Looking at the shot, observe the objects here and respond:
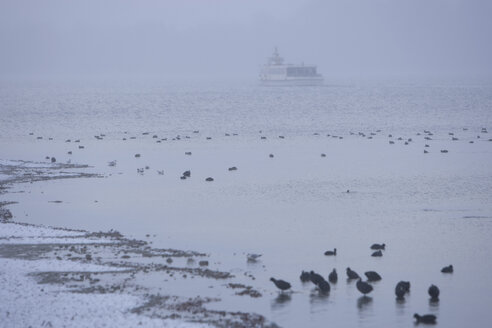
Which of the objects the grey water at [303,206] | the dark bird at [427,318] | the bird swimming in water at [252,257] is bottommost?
the grey water at [303,206]

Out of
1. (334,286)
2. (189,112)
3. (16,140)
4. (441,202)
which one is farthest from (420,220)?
(189,112)

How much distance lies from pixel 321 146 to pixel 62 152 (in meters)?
20.2

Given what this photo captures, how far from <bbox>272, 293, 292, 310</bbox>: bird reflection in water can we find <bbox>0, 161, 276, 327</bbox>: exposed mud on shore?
0.67 meters

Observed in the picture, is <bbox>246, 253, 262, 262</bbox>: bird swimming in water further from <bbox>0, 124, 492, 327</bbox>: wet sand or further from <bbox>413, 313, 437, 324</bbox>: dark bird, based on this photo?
<bbox>413, 313, 437, 324</bbox>: dark bird

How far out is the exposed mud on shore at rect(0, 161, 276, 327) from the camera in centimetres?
2069

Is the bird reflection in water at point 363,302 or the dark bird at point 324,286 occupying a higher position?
the dark bird at point 324,286

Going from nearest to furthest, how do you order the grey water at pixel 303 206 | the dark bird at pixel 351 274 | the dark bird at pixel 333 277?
the grey water at pixel 303 206 < the dark bird at pixel 333 277 < the dark bird at pixel 351 274

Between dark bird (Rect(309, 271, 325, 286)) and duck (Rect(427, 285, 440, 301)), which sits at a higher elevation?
dark bird (Rect(309, 271, 325, 286))

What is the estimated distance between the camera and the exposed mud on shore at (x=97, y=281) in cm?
2069

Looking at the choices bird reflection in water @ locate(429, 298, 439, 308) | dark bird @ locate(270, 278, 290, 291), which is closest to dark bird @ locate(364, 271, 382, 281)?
bird reflection in water @ locate(429, 298, 439, 308)

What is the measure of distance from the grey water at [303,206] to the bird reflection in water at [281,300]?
0.06 metres

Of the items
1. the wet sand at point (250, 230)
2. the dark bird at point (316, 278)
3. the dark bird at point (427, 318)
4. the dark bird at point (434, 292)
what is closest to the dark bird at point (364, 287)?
the wet sand at point (250, 230)

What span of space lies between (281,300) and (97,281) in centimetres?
519

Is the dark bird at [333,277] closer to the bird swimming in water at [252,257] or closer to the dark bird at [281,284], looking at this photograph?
the dark bird at [281,284]
